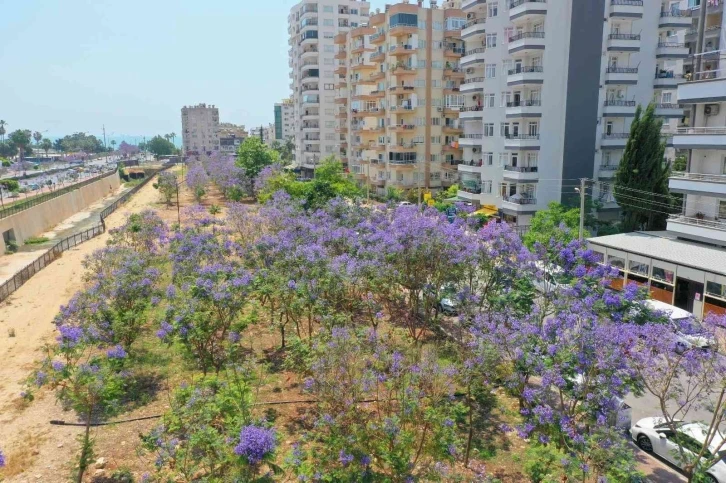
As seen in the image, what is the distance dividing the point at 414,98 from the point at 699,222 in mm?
34591

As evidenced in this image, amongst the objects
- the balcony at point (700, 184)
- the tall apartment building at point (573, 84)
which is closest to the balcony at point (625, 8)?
the tall apartment building at point (573, 84)

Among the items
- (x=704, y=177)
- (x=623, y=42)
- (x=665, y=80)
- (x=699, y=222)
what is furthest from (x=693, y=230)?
(x=665, y=80)

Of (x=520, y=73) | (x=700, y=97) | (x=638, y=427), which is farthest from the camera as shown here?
(x=520, y=73)

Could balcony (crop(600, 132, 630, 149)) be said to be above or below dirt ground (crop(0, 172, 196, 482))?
above

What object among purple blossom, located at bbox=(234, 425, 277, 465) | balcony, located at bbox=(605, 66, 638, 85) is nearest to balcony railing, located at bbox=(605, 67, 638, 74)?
balcony, located at bbox=(605, 66, 638, 85)

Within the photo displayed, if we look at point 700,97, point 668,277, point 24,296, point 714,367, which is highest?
point 700,97

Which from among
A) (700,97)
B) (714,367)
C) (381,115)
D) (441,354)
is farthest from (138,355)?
(381,115)

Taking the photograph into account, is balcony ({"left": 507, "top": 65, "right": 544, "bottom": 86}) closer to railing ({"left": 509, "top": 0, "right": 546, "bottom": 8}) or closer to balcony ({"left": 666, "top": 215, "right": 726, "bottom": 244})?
railing ({"left": 509, "top": 0, "right": 546, "bottom": 8})

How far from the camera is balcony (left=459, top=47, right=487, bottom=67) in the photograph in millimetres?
44438

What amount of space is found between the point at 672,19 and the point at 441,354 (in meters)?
35.3

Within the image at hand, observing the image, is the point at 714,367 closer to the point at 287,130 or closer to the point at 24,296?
the point at 24,296

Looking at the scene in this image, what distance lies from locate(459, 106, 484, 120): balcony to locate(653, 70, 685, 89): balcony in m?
12.8

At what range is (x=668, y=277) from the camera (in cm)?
2502

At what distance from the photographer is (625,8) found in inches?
1483
